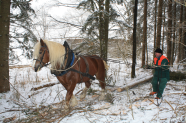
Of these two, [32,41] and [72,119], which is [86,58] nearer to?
[72,119]

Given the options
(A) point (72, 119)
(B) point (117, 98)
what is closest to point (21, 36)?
(A) point (72, 119)

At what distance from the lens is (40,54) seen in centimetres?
301

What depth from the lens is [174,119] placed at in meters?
2.81

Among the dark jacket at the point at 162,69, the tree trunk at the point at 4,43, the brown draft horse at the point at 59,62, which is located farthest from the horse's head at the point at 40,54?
the dark jacket at the point at 162,69

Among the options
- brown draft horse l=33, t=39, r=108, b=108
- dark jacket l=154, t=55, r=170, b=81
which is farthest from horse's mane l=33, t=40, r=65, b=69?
dark jacket l=154, t=55, r=170, b=81

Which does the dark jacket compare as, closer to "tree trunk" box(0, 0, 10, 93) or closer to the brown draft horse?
the brown draft horse

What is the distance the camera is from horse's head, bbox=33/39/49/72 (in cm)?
292

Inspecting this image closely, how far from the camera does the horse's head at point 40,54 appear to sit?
2923mm

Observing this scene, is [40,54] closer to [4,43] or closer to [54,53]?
[54,53]

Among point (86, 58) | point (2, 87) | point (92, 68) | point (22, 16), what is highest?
point (22, 16)

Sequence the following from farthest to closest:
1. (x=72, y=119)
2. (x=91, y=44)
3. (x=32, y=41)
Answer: (x=91, y=44) < (x=32, y=41) < (x=72, y=119)

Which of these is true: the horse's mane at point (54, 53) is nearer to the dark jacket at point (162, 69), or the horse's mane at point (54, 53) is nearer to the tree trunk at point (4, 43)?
the tree trunk at point (4, 43)

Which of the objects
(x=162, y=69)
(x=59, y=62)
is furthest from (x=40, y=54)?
(x=162, y=69)

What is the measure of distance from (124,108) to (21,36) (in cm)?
482
